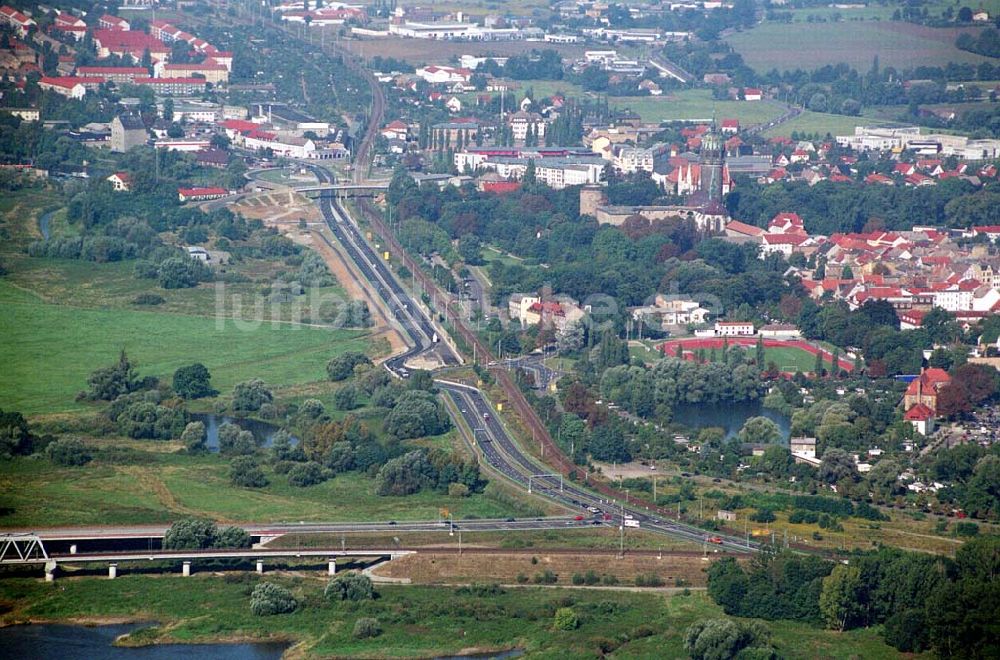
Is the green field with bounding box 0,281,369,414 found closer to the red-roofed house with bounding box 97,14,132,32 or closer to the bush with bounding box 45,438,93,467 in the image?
the bush with bounding box 45,438,93,467

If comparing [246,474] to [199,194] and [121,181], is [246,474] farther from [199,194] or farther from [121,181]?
[199,194]

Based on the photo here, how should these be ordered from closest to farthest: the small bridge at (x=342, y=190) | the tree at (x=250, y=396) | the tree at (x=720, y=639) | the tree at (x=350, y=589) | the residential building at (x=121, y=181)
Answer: the tree at (x=720, y=639) < the tree at (x=350, y=589) < the tree at (x=250, y=396) < the residential building at (x=121, y=181) < the small bridge at (x=342, y=190)

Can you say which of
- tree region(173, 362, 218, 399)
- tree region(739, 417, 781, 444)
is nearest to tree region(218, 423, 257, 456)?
tree region(173, 362, 218, 399)

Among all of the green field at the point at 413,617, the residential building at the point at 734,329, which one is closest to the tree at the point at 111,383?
the green field at the point at 413,617

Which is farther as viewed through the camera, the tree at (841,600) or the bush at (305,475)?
the bush at (305,475)

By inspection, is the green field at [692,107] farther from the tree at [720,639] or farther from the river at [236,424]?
the tree at [720,639]

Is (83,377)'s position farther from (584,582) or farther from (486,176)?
(486,176)

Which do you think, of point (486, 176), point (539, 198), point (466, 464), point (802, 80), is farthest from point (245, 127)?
point (466, 464)
